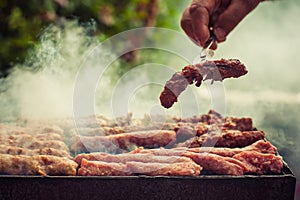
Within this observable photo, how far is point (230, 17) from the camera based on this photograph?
3996 millimetres

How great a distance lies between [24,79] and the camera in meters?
4.75

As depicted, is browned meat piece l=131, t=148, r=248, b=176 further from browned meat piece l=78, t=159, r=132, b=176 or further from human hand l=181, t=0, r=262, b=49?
human hand l=181, t=0, r=262, b=49

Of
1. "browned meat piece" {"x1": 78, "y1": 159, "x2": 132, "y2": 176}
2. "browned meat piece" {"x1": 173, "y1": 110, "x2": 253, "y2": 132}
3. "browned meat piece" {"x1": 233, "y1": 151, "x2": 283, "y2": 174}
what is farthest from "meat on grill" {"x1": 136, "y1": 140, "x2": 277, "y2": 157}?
"browned meat piece" {"x1": 173, "y1": 110, "x2": 253, "y2": 132}

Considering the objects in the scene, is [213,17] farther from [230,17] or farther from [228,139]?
[228,139]

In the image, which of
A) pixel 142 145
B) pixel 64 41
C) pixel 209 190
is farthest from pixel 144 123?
pixel 64 41

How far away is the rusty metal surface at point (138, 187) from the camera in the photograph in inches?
116

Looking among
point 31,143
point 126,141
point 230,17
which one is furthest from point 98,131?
point 230,17

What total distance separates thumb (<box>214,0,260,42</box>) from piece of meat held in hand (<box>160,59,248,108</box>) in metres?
0.69

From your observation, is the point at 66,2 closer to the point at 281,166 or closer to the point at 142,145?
the point at 142,145

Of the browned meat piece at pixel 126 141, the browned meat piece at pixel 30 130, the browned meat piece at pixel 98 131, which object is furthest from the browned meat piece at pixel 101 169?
the browned meat piece at pixel 30 130

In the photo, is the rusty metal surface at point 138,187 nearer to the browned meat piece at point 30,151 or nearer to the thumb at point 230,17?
the browned meat piece at point 30,151

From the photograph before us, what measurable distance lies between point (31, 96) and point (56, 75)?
0.39 meters

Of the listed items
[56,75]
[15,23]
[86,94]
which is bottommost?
[86,94]

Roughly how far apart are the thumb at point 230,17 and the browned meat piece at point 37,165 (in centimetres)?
139
